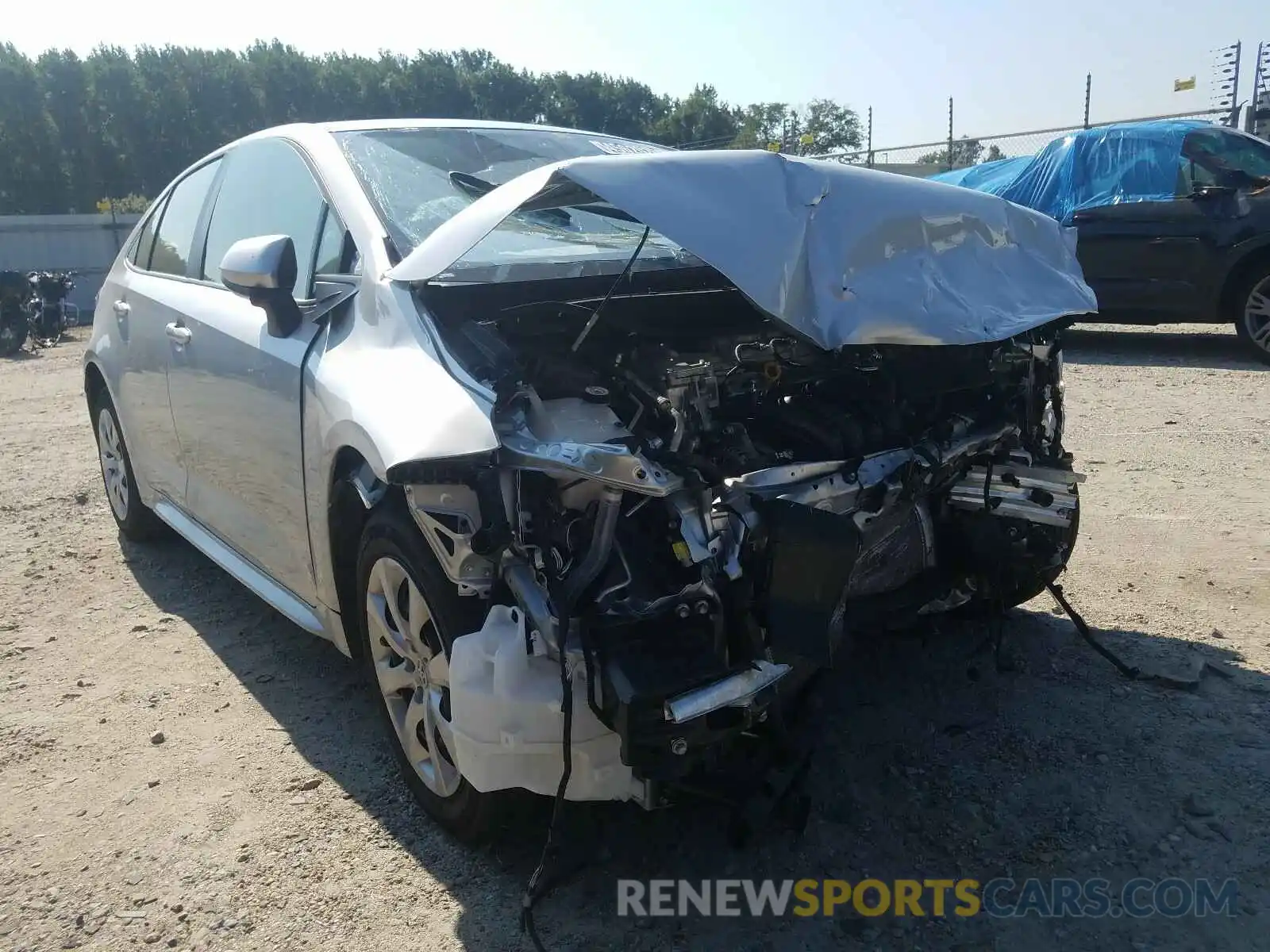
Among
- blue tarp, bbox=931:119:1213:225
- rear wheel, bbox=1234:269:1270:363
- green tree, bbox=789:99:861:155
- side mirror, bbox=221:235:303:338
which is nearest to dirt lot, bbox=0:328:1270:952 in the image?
side mirror, bbox=221:235:303:338

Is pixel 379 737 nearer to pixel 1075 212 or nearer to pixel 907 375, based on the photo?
pixel 907 375

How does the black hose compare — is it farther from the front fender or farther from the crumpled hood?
the crumpled hood

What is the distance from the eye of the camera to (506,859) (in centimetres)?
255

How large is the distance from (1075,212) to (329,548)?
8.62m

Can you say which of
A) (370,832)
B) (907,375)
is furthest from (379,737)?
(907,375)

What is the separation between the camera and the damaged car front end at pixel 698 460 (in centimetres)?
216

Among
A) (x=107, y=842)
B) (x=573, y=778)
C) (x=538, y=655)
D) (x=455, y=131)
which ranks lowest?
(x=107, y=842)

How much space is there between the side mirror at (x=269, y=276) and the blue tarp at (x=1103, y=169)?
732 cm

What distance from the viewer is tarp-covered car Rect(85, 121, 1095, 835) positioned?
2.19 m

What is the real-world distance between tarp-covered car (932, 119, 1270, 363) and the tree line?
23639 mm

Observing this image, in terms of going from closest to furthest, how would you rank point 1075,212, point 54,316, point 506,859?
point 506,859, point 1075,212, point 54,316

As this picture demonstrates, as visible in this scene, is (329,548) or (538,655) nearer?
(538,655)

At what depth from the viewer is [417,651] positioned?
2.62 meters

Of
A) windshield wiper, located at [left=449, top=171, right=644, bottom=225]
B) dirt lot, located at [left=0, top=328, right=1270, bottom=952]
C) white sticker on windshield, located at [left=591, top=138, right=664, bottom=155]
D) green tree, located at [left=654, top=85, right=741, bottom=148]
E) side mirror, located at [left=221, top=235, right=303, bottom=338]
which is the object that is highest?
green tree, located at [left=654, top=85, right=741, bottom=148]
